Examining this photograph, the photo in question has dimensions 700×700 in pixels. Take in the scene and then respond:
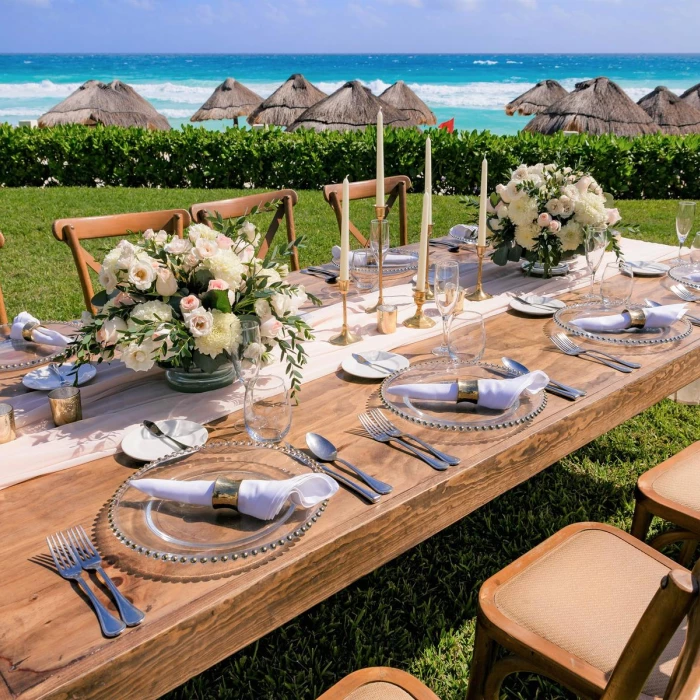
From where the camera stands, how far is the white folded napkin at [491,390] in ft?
5.53

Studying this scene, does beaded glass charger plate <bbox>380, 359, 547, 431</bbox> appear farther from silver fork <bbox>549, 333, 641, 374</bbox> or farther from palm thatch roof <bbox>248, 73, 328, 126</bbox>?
palm thatch roof <bbox>248, 73, 328, 126</bbox>

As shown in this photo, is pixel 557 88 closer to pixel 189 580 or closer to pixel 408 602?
pixel 408 602

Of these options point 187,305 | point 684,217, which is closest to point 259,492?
point 187,305

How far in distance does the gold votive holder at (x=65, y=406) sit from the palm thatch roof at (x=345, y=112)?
10.7 m

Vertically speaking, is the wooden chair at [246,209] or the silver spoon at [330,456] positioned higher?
the wooden chair at [246,209]

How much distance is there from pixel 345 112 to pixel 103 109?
5.66 metres

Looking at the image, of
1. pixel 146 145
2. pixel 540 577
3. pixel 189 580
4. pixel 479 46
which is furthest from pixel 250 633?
pixel 479 46

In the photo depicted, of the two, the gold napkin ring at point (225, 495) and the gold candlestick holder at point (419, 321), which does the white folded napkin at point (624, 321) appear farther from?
the gold napkin ring at point (225, 495)

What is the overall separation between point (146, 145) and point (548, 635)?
386 inches

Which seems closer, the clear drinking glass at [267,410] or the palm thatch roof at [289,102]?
the clear drinking glass at [267,410]

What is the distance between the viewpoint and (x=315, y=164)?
9570mm

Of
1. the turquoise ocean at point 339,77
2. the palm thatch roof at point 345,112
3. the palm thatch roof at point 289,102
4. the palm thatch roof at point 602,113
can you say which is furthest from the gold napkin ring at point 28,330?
the turquoise ocean at point 339,77

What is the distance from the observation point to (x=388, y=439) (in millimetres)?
1569

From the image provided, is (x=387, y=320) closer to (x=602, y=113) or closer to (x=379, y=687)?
(x=379, y=687)
